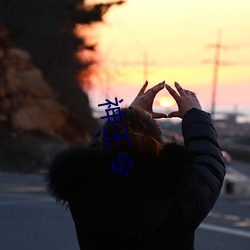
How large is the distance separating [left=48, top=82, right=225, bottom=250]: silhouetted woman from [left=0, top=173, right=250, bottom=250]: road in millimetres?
5402

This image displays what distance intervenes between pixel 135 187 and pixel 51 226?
7244mm

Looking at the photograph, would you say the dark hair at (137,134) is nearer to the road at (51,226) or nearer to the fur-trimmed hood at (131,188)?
the fur-trimmed hood at (131,188)

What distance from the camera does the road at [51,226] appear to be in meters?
9.12

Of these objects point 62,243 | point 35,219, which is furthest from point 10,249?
point 35,219

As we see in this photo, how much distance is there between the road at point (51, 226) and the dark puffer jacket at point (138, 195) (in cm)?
540

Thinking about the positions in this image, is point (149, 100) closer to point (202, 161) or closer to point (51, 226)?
point (202, 161)

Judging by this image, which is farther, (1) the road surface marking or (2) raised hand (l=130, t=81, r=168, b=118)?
(1) the road surface marking

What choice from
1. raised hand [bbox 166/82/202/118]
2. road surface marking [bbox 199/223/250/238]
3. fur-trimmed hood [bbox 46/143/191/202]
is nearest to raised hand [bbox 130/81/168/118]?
raised hand [bbox 166/82/202/118]

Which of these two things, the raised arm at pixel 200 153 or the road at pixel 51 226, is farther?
the road at pixel 51 226

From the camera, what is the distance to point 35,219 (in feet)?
35.8

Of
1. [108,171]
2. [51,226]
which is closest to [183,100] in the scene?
[108,171]

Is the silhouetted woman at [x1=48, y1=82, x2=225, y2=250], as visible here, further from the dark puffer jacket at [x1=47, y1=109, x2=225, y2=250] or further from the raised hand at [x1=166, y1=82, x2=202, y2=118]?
the raised hand at [x1=166, y1=82, x2=202, y2=118]

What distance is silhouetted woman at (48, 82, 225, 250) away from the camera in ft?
10.6

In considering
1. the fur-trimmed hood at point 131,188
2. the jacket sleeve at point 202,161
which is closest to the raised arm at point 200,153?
the jacket sleeve at point 202,161
